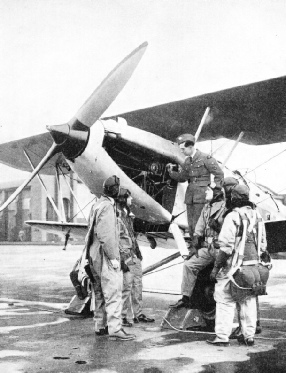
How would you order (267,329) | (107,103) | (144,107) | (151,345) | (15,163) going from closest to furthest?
(151,345) → (267,329) → (107,103) → (144,107) → (15,163)

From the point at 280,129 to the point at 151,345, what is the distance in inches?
215

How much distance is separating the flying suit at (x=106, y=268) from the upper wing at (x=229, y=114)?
310 centimetres

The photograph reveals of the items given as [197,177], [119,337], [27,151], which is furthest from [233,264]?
[27,151]

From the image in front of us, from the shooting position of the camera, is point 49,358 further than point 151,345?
No

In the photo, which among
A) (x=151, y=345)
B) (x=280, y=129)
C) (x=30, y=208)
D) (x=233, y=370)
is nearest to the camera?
(x=233, y=370)

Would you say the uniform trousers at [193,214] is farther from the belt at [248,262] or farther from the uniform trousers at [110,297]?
the belt at [248,262]

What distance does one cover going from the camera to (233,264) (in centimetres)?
443

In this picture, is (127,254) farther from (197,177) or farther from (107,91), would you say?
(107,91)

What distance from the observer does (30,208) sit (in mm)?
39094

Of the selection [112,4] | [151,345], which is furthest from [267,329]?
[112,4]

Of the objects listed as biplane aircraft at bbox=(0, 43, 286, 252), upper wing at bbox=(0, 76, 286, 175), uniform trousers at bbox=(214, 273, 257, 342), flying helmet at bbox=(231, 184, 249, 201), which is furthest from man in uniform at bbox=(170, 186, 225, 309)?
upper wing at bbox=(0, 76, 286, 175)

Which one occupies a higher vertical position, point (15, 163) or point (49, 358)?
point (15, 163)

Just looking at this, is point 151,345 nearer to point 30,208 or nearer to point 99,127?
point 99,127

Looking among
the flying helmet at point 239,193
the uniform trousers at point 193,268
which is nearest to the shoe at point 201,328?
the uniform trousers at point 193,268
